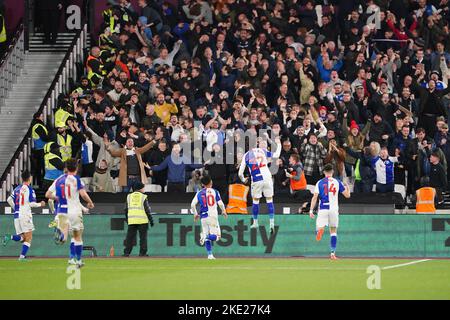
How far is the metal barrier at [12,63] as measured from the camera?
37250mm

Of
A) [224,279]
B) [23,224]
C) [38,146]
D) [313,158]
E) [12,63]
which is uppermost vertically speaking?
[12,63]

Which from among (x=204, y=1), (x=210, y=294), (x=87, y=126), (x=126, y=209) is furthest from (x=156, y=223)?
(x=210, y=294)

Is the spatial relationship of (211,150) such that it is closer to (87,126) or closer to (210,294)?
(87,126)

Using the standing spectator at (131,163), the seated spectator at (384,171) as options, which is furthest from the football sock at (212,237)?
the seated spectator at (384,171)

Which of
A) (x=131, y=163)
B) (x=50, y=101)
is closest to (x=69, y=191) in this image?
(x=131, y=163)

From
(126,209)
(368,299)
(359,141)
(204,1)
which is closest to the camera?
(368,299)

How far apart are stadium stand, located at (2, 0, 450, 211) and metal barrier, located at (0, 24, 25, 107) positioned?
2363mm

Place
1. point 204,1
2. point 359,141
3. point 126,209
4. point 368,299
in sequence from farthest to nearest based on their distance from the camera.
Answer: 1. point 204,1
2. point 359,141
3. point 126,209
4. point 368,299

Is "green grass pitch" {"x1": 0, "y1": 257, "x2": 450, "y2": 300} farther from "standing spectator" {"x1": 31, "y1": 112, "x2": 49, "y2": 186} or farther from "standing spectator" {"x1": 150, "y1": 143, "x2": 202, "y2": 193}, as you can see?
"standing spectator" {"x1": 31, "y1": 112, "x2": 49, "y2": 186}

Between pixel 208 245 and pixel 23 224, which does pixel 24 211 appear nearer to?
pixel 23 224

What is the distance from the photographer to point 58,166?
32.6m

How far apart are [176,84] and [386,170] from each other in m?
6.58

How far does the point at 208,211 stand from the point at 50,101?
28.4ft

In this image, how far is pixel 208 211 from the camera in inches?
1157
